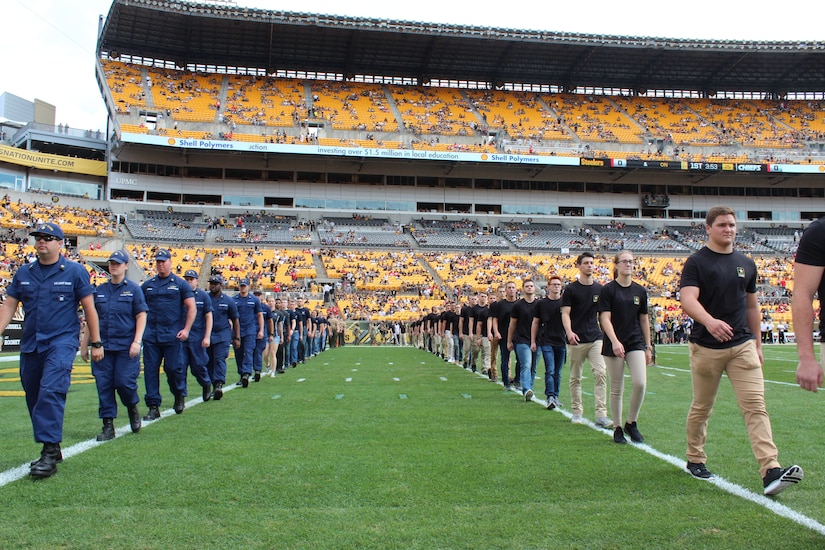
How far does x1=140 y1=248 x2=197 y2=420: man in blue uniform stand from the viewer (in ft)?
24.8

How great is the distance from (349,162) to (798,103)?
42503 mm

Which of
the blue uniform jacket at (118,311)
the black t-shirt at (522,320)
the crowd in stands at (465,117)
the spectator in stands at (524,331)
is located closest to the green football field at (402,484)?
the blue uniform jacket at (118,311)

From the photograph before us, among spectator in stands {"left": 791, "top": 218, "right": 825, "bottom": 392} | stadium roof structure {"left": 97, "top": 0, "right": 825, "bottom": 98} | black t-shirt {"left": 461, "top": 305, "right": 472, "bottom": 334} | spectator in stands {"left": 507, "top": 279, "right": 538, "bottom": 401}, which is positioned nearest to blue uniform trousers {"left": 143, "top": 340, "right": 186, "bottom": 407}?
spectator in stands {"left": 507, "top": 279, "right": 538, "bottom": 401}

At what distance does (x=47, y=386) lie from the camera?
4914 millimetres

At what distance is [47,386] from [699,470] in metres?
4.95

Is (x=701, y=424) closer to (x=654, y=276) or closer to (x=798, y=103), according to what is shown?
(x=654, y=276)

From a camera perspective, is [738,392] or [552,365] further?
[552,365]

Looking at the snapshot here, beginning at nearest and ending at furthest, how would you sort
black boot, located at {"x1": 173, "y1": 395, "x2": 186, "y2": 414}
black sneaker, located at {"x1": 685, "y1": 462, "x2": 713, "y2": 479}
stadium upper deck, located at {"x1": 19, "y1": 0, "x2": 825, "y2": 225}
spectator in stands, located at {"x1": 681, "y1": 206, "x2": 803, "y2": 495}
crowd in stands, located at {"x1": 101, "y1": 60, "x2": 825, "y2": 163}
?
spectator in stands, located at {"x1": 681, "y1": 206, "x2": 803, "y2": 495} → black sneaker, located at {"x1": 685, "y1": 462, "x2": 713, "y2": 479} → black boot, located at {"x1": 173, "y1": 395, "x2": 186, "y2": 414} → stadium upper deck, located at {"x1": 19, "y1": 0, "x2": 825, "y2": 225} → crowd in stands, located at {"x1": 101, "y1": 60, "x2": 825, "y2": 163}

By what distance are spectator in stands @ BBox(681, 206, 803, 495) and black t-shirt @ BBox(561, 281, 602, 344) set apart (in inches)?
111

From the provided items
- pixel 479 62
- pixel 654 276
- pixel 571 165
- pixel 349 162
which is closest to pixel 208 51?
pixel 349 162

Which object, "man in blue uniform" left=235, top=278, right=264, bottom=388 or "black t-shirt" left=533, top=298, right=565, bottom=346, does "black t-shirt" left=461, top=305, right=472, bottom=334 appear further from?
"black t-shirt" left=533, top=298, right=565, bottom=346

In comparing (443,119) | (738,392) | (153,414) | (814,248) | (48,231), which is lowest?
(153,414)

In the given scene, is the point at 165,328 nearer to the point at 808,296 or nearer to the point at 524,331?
the point at 524,331

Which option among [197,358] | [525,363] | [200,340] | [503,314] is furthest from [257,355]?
[525,363]
